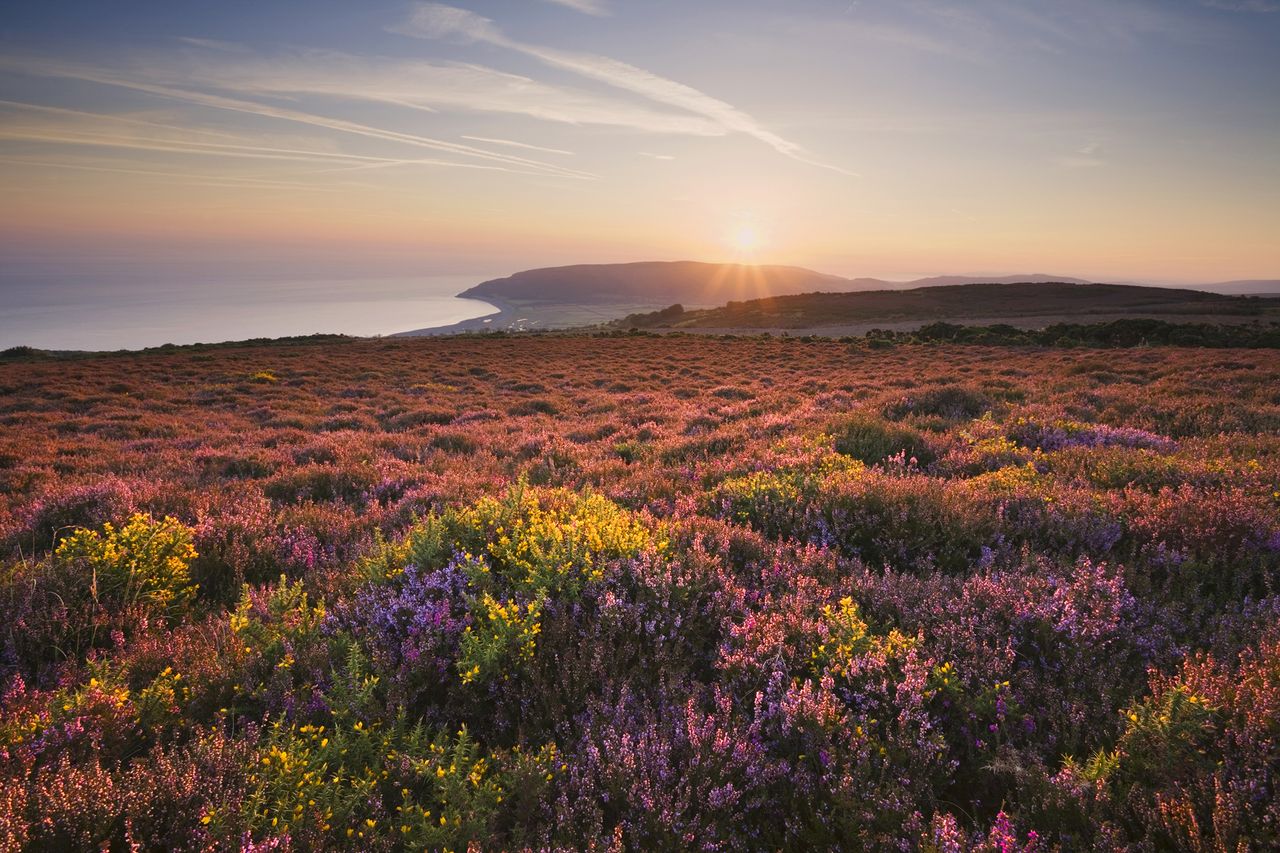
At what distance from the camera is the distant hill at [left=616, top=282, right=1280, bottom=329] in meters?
71.4

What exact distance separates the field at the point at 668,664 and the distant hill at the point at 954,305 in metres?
74.4

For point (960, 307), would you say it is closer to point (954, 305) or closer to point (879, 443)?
point (954, 305)

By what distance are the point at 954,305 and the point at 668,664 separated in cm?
9989

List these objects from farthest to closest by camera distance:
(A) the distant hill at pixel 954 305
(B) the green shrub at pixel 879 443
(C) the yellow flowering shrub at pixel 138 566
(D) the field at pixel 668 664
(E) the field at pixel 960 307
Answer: (A) the distant hill at pixel 954 305
(E) the field at pixel 960 307
(B) the green shrub at pixel 879 443
(C) the yellow flowering shrub at pixel 138 566
(D) the field at pixel 668 664

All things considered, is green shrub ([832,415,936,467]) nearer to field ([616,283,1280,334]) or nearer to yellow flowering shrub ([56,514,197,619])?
yellow flowering shrub ([56,514,197,619])

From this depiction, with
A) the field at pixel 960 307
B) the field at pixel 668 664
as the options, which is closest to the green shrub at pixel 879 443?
the field at pixel 668 664

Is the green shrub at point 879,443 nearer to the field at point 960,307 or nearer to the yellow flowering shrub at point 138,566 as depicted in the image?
Answer: the yellow flowering shrub at point 138,566

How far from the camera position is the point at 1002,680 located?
2861 mm

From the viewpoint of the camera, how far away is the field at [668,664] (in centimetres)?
212

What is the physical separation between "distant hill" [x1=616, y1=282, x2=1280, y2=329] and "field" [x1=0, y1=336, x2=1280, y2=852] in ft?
244

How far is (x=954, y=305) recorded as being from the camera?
87500 mm

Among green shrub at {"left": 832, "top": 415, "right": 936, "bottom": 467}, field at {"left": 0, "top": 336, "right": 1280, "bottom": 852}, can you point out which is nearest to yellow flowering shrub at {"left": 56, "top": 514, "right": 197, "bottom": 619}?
field at {"left": 0, "top": 336, "right": 1280, "bottom": 852}

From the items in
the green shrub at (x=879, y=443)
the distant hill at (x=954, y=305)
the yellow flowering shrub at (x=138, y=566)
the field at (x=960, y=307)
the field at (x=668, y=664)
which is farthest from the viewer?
the distant hill at (x=954, y=305)

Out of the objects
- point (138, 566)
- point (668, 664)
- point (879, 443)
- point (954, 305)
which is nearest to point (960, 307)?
point (954, 305)
